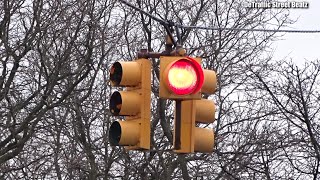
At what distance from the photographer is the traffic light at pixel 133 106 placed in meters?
6.72

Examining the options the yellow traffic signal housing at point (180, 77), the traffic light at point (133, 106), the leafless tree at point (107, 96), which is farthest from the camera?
the leafless tree at point (107, 96)

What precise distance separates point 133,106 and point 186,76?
1.79 feet

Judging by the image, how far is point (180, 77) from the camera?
21.5ft

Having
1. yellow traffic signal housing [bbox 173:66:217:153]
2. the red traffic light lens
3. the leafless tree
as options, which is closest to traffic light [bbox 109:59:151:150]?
yellow traffic signal housing [bbox 173:66:217:153]

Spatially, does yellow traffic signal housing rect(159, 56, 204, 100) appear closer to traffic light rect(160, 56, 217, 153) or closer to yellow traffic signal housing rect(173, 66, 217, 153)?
traffic light rect(160, 56, 217, 153)

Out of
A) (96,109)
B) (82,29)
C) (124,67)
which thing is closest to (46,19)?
(82,29)

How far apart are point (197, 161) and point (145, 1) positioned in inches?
161

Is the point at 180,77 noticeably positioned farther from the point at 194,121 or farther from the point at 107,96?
the point at 107,96

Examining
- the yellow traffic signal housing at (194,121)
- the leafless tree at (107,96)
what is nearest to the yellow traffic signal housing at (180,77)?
the yellow traffic signal housing at (194,121)

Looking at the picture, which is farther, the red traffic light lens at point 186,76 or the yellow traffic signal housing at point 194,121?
the yellow traffic signal housing at point 194,121

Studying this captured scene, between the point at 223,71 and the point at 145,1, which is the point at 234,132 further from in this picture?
the point at 145,1

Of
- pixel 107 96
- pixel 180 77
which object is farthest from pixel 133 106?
pixel 107 96

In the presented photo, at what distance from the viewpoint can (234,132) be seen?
64.4 feet

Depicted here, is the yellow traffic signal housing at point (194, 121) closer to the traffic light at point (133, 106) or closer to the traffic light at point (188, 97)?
the traffic light at point (188, 97)
